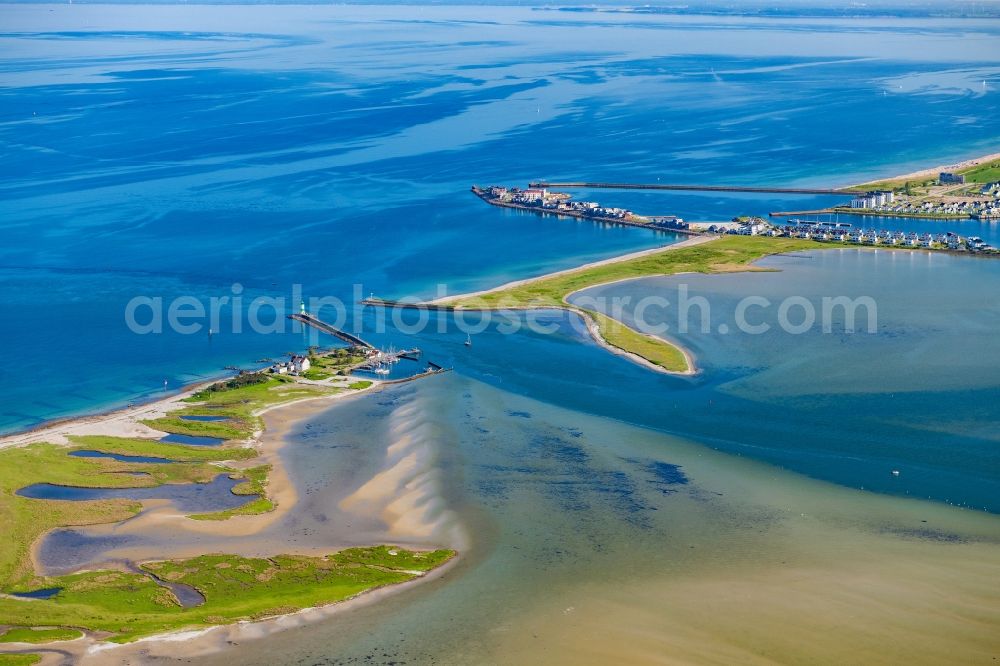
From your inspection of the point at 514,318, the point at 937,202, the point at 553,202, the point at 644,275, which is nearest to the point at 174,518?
the point at 514,318

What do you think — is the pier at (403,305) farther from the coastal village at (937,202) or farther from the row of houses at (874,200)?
the row of houses at (874,200)

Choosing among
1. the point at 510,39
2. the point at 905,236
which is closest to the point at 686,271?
the point at 905,236

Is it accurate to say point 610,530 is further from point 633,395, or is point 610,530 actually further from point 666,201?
point 666,201

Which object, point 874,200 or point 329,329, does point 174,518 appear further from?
point 874,200

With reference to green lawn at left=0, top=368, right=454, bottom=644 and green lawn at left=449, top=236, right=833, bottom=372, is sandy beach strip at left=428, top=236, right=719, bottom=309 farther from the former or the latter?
green lawn at left=0, top=368, right=454, bottom=644

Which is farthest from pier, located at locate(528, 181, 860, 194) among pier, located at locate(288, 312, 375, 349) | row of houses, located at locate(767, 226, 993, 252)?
pier, located at locate(288, 312, 375, 349)

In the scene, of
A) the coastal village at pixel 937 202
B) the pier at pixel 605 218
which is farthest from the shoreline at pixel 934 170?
the pier at pixel 605 218
